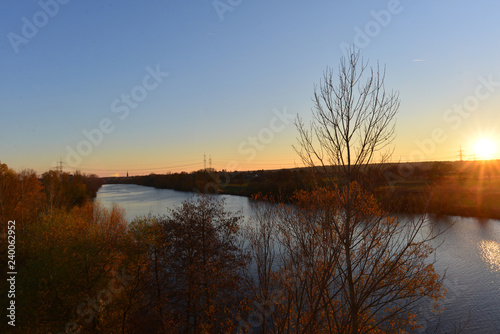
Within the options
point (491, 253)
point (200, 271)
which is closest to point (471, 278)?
point (491, 253)

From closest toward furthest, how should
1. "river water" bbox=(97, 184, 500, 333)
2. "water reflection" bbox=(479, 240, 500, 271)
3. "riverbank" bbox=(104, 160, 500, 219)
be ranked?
"river water" bbox=(97, 184, 500, 333) < "water reflection" bbox=(479, 240, 500, 271) < "riverbank" bbox=(104, 160, 500, 219)

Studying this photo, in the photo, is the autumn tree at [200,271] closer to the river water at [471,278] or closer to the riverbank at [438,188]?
the riverbank at [438,188]

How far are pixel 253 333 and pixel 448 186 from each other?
151 ft

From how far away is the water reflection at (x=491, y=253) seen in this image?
873 inches

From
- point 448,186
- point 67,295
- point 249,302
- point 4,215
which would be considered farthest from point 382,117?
point 448,186

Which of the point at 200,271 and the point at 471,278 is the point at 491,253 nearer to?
the point at 471,278

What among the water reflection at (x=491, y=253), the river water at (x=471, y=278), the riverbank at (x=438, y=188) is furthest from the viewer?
the riverbank at (x=438, y=188)

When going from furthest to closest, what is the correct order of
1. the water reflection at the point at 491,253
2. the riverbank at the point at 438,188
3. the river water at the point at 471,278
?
the riverbank at the point at 438,188 < the water reflection at the point at 491,253 < the river water at the point at 471,278

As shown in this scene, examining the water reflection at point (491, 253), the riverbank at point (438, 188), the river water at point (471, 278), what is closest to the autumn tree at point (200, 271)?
the riverbank at point (438, 188)

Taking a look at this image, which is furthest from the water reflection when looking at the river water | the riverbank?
the riverbank

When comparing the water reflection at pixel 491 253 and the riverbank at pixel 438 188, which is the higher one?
the riverbank at pixel 438 188

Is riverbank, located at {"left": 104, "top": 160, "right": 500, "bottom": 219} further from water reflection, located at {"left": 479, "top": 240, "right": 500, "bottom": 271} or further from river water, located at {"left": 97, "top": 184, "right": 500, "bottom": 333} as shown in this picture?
water reflection, located at {"left": 479, "top": 240, "right": 500, "bottom": 271}

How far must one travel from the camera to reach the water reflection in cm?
2217

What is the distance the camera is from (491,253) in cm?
2427
